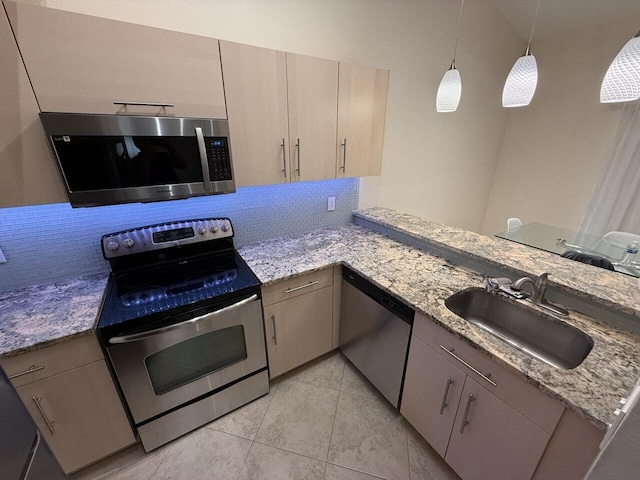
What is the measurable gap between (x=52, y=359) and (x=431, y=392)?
174cm

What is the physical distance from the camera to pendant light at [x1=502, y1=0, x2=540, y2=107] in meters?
1.43

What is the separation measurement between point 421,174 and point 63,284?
3.11 metres

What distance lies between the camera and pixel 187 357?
1411mm

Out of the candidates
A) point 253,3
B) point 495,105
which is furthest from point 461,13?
point 253,3

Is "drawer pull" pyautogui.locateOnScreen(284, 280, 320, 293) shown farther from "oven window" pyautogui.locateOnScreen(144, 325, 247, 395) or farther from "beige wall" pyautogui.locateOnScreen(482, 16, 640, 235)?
"beige wall" pyautogui.locateOnScreen(482, 16, 640, 235)

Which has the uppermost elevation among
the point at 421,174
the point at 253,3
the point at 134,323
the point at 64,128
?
the point at 253,3

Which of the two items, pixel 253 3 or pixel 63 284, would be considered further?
pixel 253 3

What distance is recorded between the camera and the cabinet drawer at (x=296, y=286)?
156cm

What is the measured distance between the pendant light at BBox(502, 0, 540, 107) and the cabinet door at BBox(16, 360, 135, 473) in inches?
102

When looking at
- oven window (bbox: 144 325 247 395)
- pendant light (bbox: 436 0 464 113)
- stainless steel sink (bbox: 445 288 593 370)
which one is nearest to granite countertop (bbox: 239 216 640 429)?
stainless steel sink (bbox: 445 288 593 370)

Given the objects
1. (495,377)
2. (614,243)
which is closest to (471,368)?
(495,377)

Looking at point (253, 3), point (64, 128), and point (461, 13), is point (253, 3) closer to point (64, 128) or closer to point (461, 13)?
point (64, 128)

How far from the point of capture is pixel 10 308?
4.10 ft

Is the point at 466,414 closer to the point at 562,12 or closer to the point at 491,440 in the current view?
the point at 491,440
